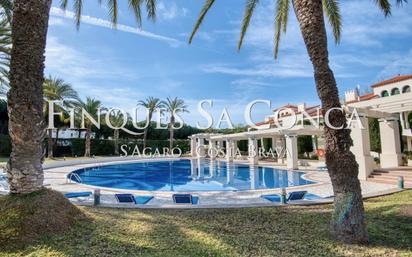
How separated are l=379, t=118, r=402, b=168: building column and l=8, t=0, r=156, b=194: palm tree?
66.0 feet

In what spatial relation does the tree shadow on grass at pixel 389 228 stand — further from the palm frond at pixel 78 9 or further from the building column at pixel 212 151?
the building column at pixel 212 151

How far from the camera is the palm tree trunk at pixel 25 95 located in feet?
20.6

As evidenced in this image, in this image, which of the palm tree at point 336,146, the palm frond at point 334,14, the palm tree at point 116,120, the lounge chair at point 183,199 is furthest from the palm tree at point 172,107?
the palm tree at point 336,146

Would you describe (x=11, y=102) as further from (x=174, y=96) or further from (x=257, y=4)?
(x=174, y=96)

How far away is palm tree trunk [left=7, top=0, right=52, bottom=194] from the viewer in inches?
248

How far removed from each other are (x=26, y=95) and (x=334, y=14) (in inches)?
411

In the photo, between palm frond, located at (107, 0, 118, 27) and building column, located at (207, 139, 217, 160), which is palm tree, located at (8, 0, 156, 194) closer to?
palm frond, located at (107, 0, 118, 27)

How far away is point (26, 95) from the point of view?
248 inches

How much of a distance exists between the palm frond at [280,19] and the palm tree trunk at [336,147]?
6.02m

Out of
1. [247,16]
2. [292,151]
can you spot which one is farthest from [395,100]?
[247,16]

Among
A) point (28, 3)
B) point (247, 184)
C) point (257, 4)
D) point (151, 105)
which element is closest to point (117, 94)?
point (151, 105)

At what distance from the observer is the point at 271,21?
13.3 meters

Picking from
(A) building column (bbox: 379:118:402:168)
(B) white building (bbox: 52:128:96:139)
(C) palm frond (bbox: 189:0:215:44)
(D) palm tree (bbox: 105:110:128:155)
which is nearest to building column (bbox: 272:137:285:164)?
(A) building column (bbox: 379:118:402:168)

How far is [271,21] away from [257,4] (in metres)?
1.99
